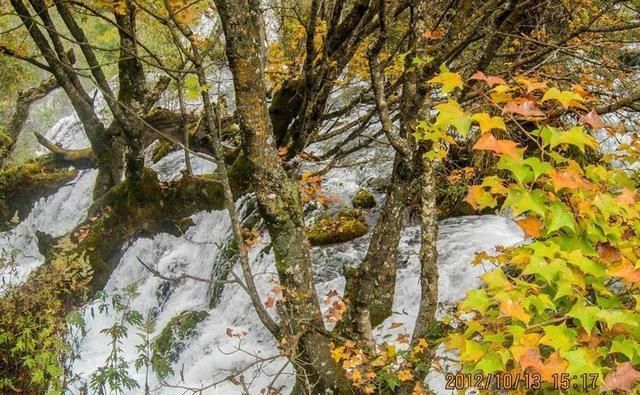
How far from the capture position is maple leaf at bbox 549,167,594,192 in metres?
1.60

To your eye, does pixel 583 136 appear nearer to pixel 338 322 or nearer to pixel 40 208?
pixel 338 322

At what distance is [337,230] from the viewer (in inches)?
244

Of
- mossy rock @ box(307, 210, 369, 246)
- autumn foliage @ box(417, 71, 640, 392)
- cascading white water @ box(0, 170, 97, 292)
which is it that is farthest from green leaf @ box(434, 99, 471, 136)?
cascading white water @ box(0, 170, 97, 292)

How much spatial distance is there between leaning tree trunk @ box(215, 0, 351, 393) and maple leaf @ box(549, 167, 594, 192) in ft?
5.53

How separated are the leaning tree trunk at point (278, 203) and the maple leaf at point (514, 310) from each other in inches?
60.2

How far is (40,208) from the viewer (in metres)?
9.97

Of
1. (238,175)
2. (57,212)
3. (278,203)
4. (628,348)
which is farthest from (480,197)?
(57,212)

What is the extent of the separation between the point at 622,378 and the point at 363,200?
5.22 meters

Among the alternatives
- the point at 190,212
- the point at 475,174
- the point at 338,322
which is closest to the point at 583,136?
the point at 338,322

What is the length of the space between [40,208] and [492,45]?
9.98 m

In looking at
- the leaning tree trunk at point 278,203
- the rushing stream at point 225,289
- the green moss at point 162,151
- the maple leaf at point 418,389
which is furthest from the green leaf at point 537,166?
the green moss at point 162,151

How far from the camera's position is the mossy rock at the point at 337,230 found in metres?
6.17

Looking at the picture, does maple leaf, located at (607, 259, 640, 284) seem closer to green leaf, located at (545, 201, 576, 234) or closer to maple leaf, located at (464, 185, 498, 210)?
green leaf, located at (545, 201, 576, 234)

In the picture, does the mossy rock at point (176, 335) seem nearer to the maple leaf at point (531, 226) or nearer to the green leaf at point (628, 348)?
the maple leaf at point (531, 226)
